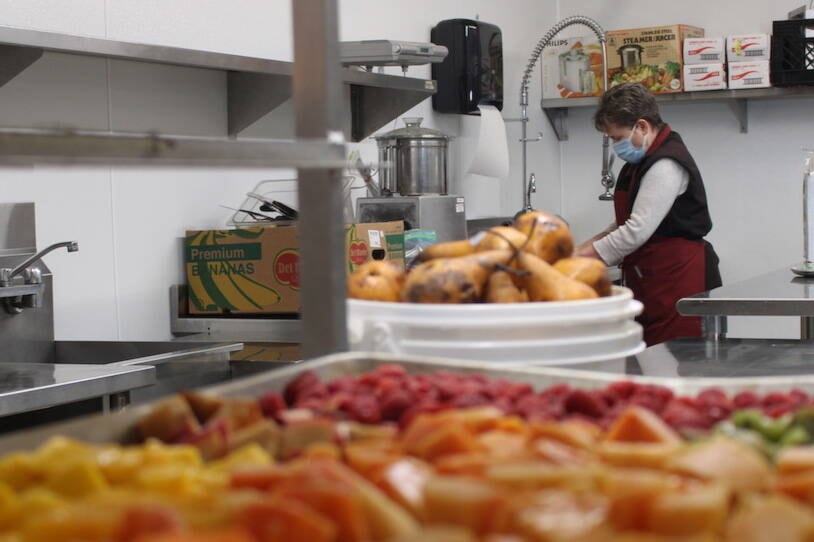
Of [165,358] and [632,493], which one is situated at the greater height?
[632,493]

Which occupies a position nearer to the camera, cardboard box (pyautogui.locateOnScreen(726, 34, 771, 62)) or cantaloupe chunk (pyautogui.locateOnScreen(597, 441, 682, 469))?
cantaloupe chunk (pyautogui.locateOnScreen(597, 441, 682, 469))

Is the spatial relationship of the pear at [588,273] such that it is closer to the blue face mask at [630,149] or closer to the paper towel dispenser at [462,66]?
the blue face mask at [630,149]

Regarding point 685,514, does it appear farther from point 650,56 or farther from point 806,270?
point 650,56

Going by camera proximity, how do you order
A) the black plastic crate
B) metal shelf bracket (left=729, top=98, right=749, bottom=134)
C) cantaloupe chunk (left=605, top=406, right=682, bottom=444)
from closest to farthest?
cantaloupe chunk (left=605, top=406, right=682, bottom=444), the black plastic crate, metal shelf bracket (left=729, top=98, right=749, bottom=134)

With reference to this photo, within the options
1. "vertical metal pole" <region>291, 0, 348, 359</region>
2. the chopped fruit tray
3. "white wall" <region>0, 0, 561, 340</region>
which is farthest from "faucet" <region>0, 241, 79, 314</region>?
the chopped fruit tray

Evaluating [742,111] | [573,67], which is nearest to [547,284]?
[573,67]

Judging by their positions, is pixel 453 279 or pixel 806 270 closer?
pixel 453 279

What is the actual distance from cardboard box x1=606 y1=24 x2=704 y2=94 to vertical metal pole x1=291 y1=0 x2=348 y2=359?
182 inches

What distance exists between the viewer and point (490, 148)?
5117 millimetres

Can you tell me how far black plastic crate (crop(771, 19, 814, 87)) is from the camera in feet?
17.5

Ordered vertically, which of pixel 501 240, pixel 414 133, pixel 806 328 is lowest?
Answer: pixel 806 328

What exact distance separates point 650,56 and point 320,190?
187 inches

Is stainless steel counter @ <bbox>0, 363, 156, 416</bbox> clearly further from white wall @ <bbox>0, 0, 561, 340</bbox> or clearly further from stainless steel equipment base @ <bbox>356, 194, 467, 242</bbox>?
stainless steel equipment base @ <bbox>356, 194, 467, 242</bbox>

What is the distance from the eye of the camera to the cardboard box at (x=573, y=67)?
5883 mm
